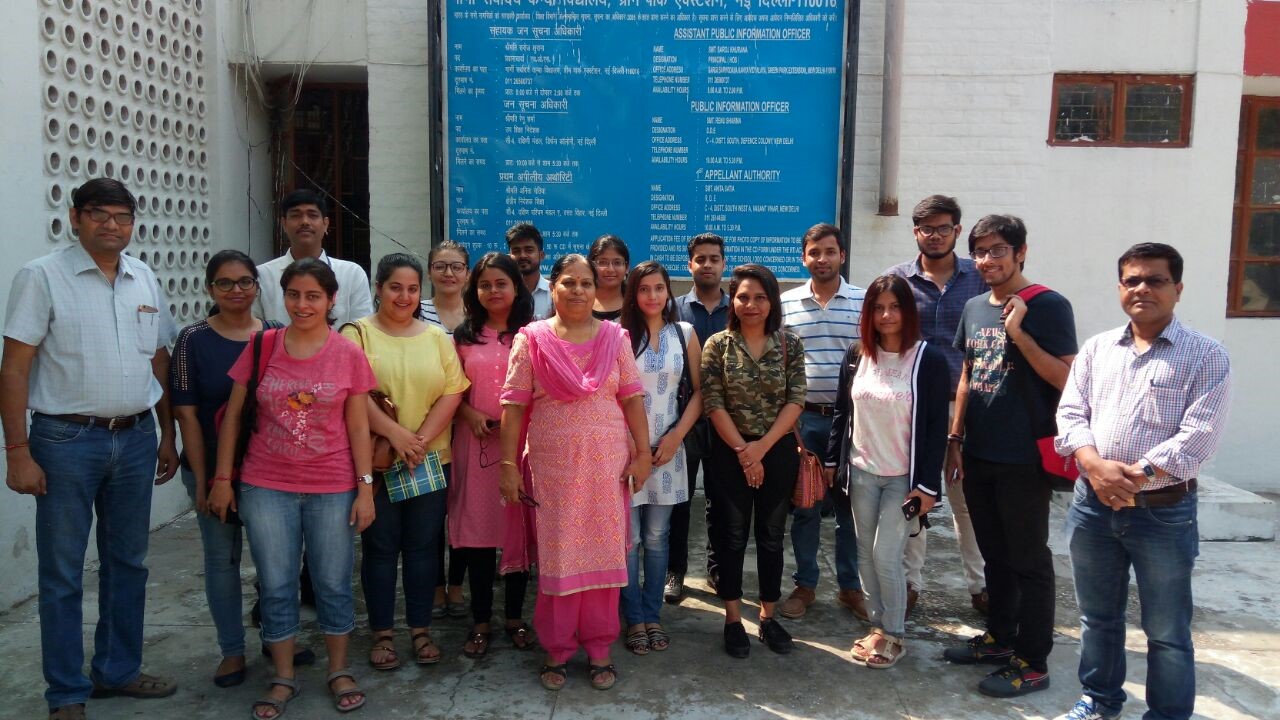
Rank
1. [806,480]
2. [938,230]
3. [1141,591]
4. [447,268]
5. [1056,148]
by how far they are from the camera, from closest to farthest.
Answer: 1. [1141,591]
2. [806,480]
3. [447,268]
4. [938,230]
5. [1056,148]

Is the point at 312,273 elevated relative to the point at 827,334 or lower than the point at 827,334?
elevated

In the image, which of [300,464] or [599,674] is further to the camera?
[599,674]

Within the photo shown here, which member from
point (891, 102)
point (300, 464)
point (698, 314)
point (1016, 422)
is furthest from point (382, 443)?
point (891, 102)

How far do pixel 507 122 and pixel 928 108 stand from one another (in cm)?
276

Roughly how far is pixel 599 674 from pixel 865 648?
1.10 metres

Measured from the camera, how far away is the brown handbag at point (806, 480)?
150 inches

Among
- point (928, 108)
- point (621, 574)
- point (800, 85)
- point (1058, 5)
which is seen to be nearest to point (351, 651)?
point (621, 574)

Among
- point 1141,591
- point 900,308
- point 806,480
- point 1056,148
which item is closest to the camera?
point 1141,591

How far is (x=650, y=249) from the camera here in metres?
5.93

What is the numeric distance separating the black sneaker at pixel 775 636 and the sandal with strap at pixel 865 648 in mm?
270

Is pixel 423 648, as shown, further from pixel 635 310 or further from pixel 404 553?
pixel 635 310

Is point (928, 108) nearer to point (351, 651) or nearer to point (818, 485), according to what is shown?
point (818, 485)

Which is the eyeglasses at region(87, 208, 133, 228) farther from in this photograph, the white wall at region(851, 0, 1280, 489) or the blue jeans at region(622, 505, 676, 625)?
the white wall at region(851, 0, 1280, 489)

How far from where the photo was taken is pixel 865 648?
3732 mm
